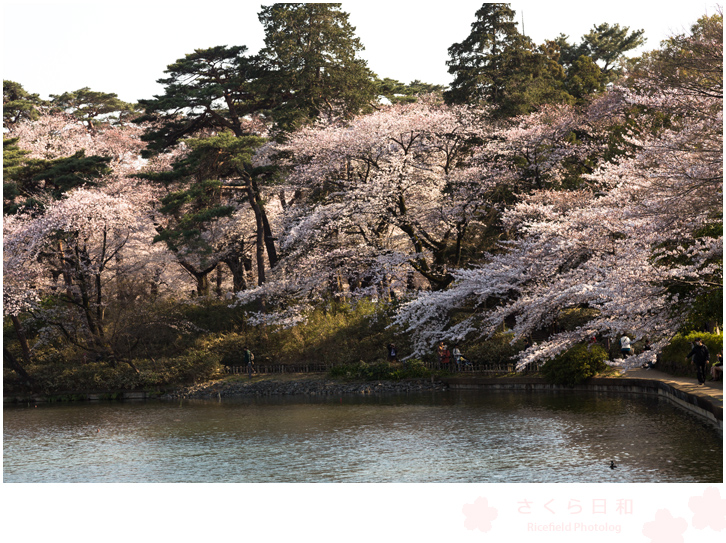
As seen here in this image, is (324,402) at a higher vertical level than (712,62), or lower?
lower

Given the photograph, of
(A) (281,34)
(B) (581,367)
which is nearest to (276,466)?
(B) (581,367)

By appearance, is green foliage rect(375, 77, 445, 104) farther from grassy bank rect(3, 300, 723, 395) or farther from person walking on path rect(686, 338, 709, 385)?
person walking on path rect(686, 338, 709, 385)

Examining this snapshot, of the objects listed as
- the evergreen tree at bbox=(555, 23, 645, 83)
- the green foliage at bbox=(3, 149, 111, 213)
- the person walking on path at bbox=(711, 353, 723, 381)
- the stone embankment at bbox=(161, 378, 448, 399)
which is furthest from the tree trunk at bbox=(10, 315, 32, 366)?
the evergreen tree at bbox=(555, 23, 645, 83)

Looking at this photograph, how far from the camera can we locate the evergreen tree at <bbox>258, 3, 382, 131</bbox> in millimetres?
30969

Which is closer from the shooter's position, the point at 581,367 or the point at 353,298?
the point at 581,367

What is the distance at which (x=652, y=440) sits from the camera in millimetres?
13688

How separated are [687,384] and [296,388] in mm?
13672

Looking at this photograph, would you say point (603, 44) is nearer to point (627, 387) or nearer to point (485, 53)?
point (485, 53)

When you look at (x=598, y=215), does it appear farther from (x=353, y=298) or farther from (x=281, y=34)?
(x=281, y=34)

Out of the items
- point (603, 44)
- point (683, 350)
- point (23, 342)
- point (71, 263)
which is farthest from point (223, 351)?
point (603, 44)

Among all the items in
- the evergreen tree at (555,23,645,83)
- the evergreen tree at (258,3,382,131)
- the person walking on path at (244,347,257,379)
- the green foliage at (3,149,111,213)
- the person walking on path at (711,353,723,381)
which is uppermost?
the evergreen tree at (555,23,645,83)

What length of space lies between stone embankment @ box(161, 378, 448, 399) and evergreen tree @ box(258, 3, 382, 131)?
10.6 m

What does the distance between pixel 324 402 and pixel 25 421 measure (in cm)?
899

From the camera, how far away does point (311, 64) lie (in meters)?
31.1
